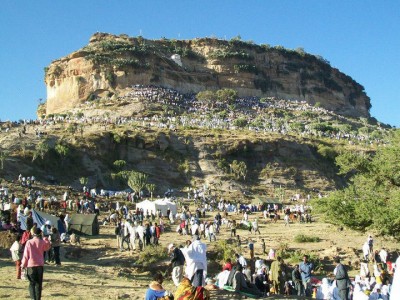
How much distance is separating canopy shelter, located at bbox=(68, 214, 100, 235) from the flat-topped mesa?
6177cm

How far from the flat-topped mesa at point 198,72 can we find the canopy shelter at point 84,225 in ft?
203

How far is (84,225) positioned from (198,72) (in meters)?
80.8

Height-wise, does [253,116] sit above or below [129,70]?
below

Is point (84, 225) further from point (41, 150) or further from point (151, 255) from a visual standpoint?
point (41, 150)

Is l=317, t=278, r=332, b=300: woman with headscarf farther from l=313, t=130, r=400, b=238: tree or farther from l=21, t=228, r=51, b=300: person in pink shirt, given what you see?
l=21, t=228, r=51, b=300: person in pink shirt

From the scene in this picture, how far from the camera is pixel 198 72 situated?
101 m

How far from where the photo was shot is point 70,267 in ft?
44.7

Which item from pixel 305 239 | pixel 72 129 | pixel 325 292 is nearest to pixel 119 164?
pixel 72 129

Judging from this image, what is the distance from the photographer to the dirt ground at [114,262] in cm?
997

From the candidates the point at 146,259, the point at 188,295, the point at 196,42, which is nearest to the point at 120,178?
the point at 146,259

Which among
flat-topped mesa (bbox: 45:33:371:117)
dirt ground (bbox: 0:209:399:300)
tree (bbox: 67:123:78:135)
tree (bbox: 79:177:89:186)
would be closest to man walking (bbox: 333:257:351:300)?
dirt ground (bbox: 0:209:399:300)

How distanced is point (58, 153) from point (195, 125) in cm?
2376

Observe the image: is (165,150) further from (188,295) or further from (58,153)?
(188,295)

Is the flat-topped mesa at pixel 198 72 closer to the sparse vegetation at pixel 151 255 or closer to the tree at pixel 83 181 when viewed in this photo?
the tree at pixel 83 181
